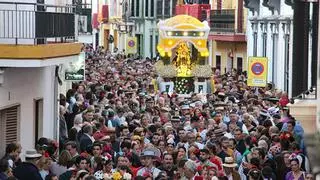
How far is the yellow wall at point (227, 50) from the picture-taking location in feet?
163

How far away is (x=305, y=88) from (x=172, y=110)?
9273mm

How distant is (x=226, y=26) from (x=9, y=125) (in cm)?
3547

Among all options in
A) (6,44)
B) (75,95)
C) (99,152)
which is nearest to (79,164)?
(99,152)

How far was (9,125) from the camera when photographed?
16.6m

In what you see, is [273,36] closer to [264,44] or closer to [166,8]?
[264,44]

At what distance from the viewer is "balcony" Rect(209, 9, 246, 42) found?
49.5 metres

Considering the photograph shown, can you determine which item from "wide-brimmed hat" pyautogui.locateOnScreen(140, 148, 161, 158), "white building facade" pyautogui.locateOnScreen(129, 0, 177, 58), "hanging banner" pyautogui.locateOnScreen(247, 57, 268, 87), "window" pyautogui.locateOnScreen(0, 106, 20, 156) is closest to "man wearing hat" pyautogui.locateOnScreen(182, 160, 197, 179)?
"wide-brimmed hat" pyautogui.locateOnScreen(140, 148, 161, 158)

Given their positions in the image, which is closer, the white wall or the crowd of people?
the crowd of people

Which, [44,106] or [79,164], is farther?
[44,106]

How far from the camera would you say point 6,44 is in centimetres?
1518

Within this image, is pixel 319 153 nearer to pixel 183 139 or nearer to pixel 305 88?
pixel 305 88

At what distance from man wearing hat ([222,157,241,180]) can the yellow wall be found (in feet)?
112

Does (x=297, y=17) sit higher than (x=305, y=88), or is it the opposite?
(x=297, y=17)

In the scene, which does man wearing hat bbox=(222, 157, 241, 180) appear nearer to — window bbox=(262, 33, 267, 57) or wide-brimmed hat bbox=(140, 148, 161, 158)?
wide-brimmed hat bbox=(140, 148, 161, 158)
